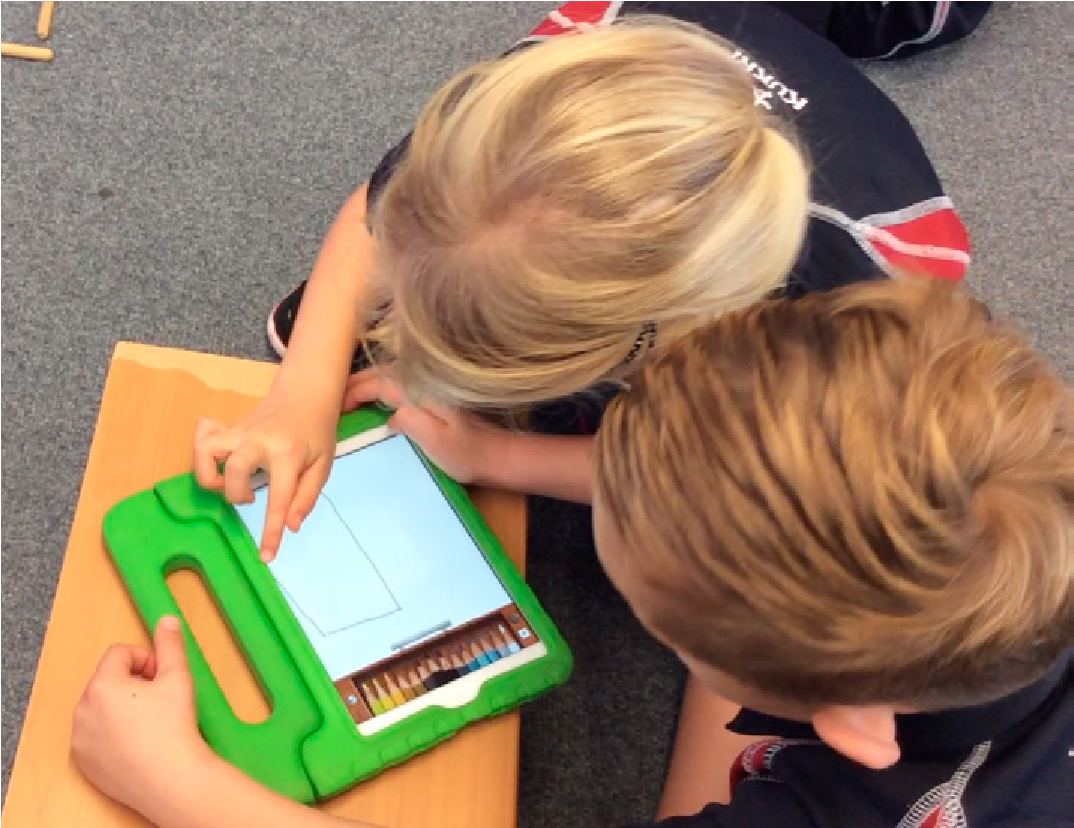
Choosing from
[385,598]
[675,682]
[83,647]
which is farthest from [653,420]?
[675,682]

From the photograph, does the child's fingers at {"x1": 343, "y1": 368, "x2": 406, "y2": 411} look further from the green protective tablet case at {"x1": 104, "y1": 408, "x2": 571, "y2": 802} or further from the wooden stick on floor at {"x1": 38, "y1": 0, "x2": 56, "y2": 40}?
the wooden stick on floor at {"x1": 38, "y1": 0, "x2": 56, "y2": 40}

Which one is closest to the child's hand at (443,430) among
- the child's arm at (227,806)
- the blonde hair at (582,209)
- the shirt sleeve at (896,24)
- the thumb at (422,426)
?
the thumb at (422,426)

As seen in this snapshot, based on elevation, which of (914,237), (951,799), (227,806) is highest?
(914,237)

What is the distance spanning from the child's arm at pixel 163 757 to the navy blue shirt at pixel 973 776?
0.25 meters

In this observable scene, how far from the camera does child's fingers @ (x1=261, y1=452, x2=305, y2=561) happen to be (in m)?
0.63

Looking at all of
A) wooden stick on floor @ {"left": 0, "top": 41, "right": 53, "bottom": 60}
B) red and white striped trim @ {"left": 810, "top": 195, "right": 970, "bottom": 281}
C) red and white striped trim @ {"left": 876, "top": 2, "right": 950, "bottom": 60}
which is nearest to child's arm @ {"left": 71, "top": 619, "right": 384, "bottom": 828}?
red and white striped trim @ {"left": 810, "top": 195, "right": 970, "bottom": 281}

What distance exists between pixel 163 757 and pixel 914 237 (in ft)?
1.76

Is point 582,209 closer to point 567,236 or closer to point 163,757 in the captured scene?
point 567,236

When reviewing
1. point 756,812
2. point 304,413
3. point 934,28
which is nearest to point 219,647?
point 304,413

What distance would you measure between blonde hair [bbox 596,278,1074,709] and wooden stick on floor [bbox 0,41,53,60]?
3.04ft

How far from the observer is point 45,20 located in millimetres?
1108

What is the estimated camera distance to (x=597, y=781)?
874mm

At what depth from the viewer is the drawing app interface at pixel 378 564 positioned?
0.62 metres

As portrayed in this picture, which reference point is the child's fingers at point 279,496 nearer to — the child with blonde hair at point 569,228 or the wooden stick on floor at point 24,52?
the child with blonde hair at point 569,228
